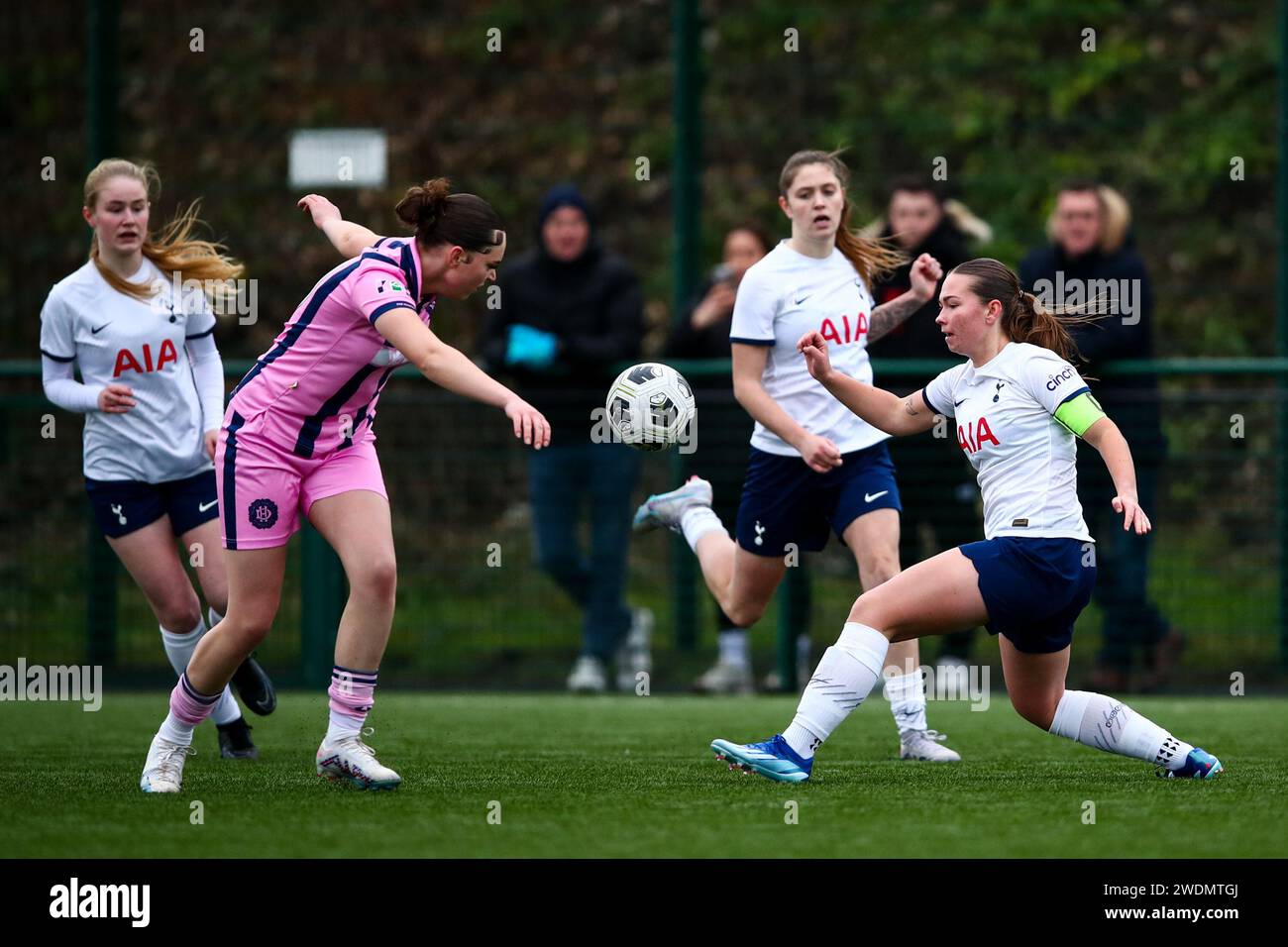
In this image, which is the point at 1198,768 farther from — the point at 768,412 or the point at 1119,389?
the point at 1119,389

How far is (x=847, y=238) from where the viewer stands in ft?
23.2

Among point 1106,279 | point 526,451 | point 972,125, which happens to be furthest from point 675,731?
point 972,125

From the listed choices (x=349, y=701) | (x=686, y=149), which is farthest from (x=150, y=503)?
(x=686, y=149)

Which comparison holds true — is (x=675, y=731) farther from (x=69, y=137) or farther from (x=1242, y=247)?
(x=69, y=137)

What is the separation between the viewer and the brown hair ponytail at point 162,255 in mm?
6734

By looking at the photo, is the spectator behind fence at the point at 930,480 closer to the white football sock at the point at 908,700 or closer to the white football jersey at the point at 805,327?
the white football jersey at the point at 805,327

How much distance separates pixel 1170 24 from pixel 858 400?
6.85 m

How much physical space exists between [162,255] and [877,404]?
9.05ft

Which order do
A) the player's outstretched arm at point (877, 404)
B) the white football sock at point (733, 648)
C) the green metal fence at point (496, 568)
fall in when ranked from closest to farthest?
the player's outstretched arm at point (877, 404) → the green metal fence at point (496, 568) → the white football sock at point (733, 648)

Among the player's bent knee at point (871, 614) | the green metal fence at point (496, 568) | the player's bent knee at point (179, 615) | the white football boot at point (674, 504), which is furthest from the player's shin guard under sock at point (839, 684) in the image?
the green metal fence at point (496, 568)

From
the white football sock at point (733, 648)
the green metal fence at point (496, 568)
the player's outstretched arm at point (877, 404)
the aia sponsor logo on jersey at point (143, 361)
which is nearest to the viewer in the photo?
the player's outstretched arm at point (877, 404)

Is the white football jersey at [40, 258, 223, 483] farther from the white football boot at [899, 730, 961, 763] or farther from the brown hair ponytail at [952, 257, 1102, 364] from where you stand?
the brown hair ponytail at [952, 257, 1102, 364]

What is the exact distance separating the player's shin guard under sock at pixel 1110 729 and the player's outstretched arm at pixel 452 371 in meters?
1.95

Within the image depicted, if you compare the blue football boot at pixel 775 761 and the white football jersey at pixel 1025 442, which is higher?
the white football jersey at pixel 1025 442
